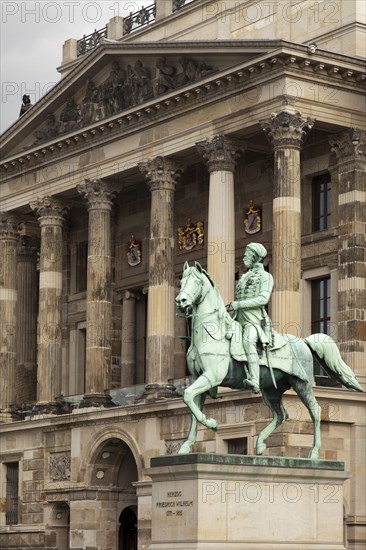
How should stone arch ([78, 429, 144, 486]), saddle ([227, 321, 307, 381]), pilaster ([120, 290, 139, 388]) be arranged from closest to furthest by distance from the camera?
saddle ([227, 321, 307, 381]) < stone arch ([78, 429, 144, 486]) < pilaster ([120, 290, 139, 388])

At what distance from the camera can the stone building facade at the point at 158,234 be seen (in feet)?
170

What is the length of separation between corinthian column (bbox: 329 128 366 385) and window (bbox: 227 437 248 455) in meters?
4.48

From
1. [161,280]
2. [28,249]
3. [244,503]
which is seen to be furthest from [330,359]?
[28,249]

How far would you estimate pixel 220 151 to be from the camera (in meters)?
54.5

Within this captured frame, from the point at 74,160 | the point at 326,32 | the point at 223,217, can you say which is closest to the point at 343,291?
the point at 223,217

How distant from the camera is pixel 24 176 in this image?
214 feet

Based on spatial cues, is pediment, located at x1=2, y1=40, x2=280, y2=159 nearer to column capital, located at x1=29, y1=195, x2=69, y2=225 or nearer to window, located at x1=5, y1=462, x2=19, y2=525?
column capital, located at x1=29, y1=195, x2=69, y2=225

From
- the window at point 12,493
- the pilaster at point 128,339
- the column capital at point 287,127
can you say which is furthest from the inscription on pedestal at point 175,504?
the window at point 12,493

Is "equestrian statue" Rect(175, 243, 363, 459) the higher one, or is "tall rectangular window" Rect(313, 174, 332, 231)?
"tall rectangular window" Rect(313, 174, 332, 231)

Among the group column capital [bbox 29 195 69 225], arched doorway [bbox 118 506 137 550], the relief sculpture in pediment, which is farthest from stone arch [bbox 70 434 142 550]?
the relief sculpture in pediment

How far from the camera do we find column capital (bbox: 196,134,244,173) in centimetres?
5447

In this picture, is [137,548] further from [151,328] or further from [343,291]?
[343,291]

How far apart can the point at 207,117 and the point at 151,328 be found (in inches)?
316

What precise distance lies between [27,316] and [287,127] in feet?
71.5
